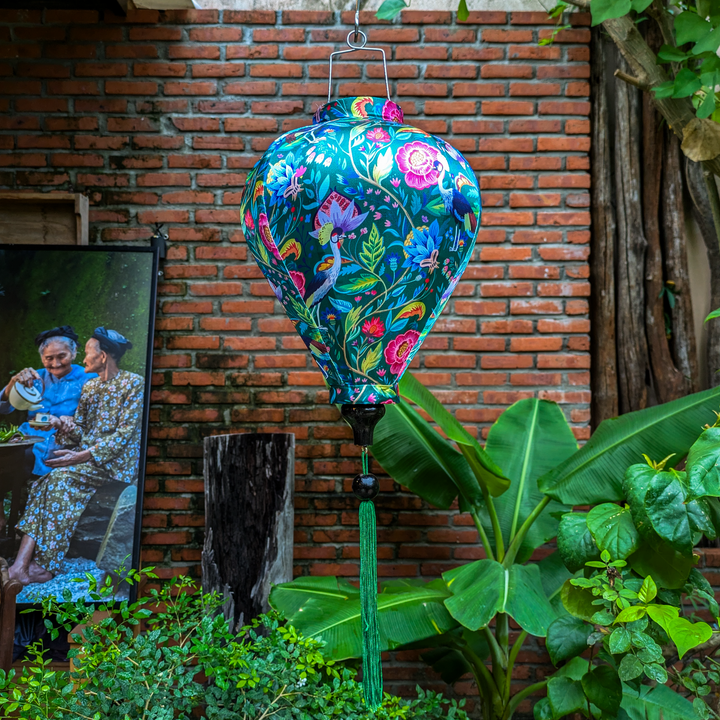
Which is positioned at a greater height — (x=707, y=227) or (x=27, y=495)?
(x=707, y=227)

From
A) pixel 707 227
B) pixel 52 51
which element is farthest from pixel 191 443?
pixel 707 227

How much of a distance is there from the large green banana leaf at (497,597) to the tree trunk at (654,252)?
1.25m

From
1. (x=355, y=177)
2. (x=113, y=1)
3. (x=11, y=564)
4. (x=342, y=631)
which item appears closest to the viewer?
(x=355, y=177)

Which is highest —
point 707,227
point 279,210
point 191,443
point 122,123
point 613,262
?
point 122,123

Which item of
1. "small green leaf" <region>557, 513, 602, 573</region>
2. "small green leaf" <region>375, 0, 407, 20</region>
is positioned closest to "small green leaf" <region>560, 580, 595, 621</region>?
"small green leaf" <region>557, 513, 602, 573</region>

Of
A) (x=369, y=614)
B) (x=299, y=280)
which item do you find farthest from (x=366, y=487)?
(x=299, y=280)

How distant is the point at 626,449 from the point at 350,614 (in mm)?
1010

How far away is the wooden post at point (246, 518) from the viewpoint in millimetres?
2029

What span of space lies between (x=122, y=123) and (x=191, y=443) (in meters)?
1.36

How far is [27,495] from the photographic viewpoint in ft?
7.38

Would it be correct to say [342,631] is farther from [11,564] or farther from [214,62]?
[214,62]

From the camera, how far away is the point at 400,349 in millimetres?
1334

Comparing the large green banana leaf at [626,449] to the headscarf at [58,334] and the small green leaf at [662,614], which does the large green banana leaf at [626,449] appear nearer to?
the small green leaf at [662,614]

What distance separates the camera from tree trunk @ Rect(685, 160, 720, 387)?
255 cm
